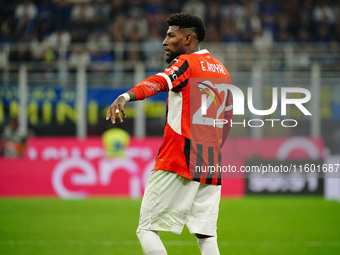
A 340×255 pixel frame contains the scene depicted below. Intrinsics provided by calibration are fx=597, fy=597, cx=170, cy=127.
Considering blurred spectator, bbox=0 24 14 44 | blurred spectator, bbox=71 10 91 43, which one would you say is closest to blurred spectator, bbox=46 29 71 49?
blurred spectator, bbox=71 10 91 43

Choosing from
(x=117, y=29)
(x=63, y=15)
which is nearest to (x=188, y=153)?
(x=117, y=29)

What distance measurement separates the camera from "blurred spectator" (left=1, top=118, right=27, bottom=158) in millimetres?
12820

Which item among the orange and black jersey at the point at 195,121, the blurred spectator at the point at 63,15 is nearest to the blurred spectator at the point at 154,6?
the blurred spectator at the point at 63,15

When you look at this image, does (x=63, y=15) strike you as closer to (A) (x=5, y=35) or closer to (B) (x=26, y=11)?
(B) (x=26, y=11)

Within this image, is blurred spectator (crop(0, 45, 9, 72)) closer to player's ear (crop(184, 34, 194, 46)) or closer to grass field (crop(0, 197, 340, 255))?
grass field (crop(0, 197, 340, 255))

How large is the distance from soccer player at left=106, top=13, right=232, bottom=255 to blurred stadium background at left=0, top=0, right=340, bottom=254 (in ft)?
8.83

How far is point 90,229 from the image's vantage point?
864cm

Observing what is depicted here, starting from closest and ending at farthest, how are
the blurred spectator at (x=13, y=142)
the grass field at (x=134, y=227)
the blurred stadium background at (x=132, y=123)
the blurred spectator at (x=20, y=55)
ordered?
the grass field at (x=134, y=227), the blurred stadium background at (x=132, y=123), the blurred spectator at (x=13, y=142), the blurred spectator at (x=20, y=55)

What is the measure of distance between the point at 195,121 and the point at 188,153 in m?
0.23

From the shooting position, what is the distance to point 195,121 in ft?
13.8

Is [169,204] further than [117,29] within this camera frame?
Result: No

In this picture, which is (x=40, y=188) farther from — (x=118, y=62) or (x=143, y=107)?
(x=118, y=62)

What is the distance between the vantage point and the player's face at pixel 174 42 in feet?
14.1

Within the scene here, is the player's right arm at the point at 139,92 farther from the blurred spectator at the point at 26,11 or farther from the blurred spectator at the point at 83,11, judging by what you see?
the blurred spectator at the point at 26,11
